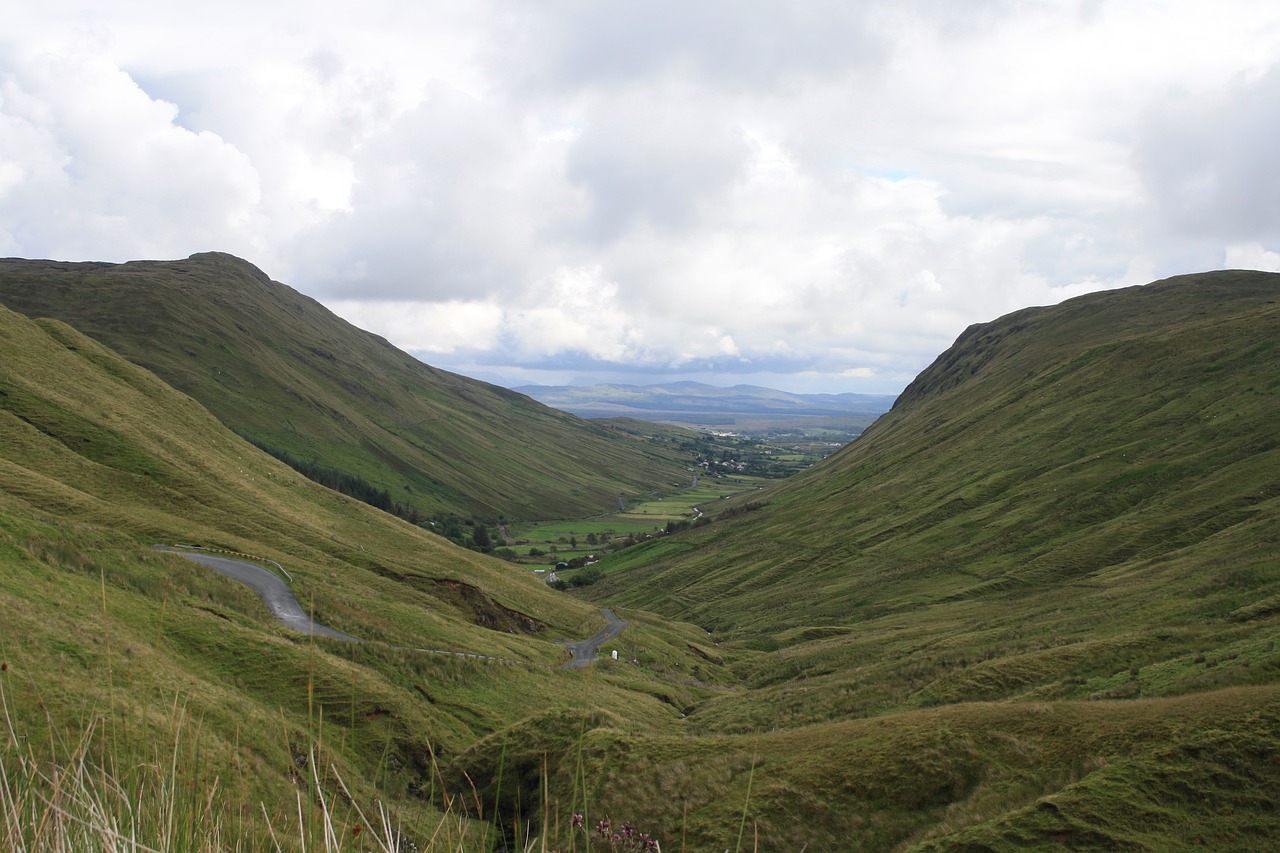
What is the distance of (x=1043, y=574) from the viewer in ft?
314

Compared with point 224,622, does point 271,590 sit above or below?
below

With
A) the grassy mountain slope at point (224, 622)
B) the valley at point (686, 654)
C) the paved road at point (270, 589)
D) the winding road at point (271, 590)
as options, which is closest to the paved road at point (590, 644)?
the valley at point (686, 654)

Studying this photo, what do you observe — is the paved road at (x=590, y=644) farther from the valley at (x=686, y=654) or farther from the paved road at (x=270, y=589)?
the paved road at (x=270, y=589)

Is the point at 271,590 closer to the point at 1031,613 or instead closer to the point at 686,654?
the point at 686,654

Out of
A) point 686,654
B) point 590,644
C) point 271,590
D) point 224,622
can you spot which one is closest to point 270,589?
point 271,590

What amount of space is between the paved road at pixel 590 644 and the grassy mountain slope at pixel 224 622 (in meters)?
2.15

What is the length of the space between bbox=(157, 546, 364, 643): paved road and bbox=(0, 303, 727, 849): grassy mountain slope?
53.6 inches

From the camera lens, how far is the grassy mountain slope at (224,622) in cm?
1504

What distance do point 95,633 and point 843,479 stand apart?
183585 millimetres

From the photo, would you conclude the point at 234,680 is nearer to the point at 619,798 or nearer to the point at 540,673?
the point at 619,798

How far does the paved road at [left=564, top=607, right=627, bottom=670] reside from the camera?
7061 cm

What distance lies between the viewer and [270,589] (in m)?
49.8

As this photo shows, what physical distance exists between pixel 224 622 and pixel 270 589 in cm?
1487

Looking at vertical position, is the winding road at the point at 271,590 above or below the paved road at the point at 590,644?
above
